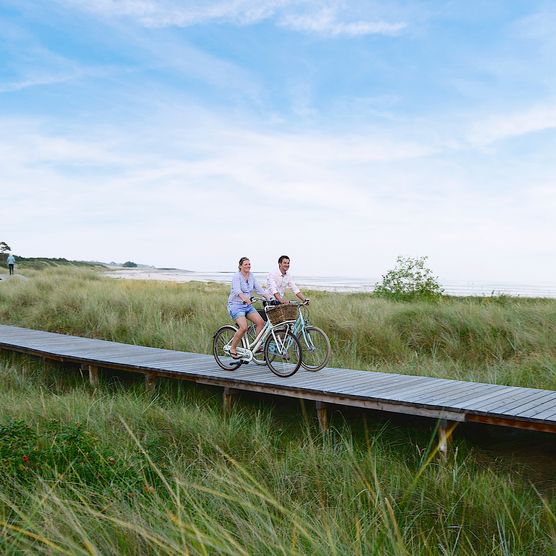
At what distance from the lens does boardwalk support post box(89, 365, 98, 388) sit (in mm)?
9117

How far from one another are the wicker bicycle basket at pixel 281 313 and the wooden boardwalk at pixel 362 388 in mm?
656

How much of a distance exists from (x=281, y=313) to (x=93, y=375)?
3.21 m

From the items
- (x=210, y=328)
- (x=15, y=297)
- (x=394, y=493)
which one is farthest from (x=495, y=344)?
(x=15, y=297)

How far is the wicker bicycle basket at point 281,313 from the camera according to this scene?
755 centimetres

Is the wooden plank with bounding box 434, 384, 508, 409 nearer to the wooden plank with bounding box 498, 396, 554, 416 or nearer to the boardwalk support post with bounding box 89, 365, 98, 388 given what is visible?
the wooden plank with bounding box 498, 396, 554, 416

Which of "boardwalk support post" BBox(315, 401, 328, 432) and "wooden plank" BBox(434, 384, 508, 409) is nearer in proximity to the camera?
"wooden plank" BBox(434, 384, 508, 409)

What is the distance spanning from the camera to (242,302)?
7.94m

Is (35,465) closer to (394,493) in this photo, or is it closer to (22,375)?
(394,493)

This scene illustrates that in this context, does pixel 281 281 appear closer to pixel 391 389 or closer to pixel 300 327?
pixel 300 327

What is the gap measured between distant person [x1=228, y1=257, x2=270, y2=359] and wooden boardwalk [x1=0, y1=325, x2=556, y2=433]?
48cm

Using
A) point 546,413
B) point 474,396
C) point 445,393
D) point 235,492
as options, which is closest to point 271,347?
point 445,393

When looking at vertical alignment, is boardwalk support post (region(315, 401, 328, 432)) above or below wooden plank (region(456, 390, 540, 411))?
below

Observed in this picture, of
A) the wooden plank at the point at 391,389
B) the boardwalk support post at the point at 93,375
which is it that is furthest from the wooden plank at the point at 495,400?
the boardwalk support post at the point at 93,375

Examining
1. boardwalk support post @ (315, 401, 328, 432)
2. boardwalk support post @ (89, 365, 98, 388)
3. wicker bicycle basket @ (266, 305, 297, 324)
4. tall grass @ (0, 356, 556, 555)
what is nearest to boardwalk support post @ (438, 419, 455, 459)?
tall grass @ (0, 356, 556, 555)
